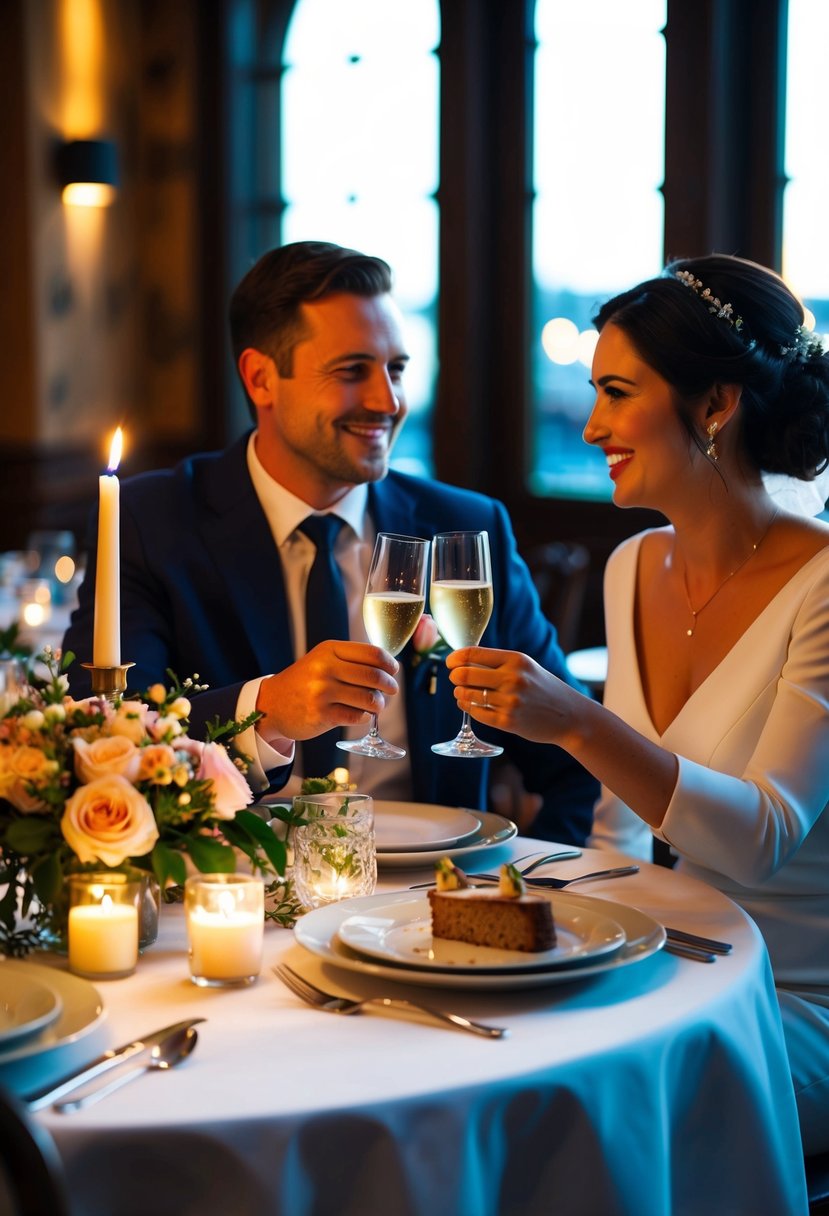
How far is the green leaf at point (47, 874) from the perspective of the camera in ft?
4.44

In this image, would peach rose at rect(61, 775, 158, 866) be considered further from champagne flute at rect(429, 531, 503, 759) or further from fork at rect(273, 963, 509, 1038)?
champagne flute at rect(429, 531, 503, 759)

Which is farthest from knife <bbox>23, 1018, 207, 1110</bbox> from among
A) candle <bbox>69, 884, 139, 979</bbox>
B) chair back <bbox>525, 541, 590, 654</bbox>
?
chair back <bbox>525, 541, 590, 654</bbox>

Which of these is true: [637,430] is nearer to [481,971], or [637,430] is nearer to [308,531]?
[308,531]

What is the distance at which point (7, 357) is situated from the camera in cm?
670

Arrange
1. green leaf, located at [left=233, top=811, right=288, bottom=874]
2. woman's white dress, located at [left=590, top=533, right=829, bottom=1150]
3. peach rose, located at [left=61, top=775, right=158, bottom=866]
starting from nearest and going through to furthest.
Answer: peach rose, located at [left=61, top=775, right=158, bottom=866], green leaf, located at [left=233, top=811, right=288, bottom=874], woman's white dress, located at [left=590, top=533, right=829, bottom=1150]

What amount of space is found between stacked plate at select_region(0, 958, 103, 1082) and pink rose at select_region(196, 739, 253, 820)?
205mm

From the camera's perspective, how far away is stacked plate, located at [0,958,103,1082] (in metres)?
1.09

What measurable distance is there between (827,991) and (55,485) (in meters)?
5.65

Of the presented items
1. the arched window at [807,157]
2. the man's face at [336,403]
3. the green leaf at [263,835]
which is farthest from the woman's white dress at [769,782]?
the arched window at [807,157]

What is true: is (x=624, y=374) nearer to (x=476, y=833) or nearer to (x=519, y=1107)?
(x=476, y=833)

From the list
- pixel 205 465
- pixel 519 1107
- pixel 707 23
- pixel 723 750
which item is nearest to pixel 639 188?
pixel 707 23

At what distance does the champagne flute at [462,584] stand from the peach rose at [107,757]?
0.55 meters

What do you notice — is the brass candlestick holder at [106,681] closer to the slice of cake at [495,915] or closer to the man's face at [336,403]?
the slice of cake at [495,915]

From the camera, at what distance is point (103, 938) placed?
4.38 ft
